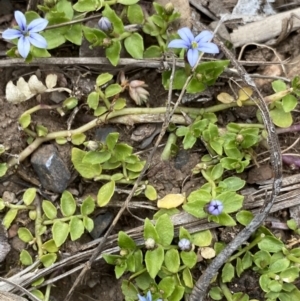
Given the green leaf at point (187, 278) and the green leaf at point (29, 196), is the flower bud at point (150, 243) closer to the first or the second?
the green leaf at point (187, 278)

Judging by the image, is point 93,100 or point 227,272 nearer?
point 227,272

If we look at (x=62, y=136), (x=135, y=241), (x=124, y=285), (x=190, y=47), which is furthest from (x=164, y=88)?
(x=124, y=285)

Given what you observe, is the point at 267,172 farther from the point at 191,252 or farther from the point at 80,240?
the point at 80,240

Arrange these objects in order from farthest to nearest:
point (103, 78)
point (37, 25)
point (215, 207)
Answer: point (103, 78) → point (37, 25) → point (215, 207)

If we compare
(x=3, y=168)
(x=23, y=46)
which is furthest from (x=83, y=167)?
(x=23, y=46)

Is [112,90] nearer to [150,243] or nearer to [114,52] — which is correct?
[114,52]

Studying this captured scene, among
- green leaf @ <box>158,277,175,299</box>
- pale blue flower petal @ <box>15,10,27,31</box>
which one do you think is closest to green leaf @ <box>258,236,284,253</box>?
green leaf @ <box>158,277,175,299</box>

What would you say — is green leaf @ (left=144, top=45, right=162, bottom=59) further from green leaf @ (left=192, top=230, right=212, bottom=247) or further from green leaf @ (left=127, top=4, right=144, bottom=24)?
green leaf @ (left=192, top=230, right=212, bottom=247)
